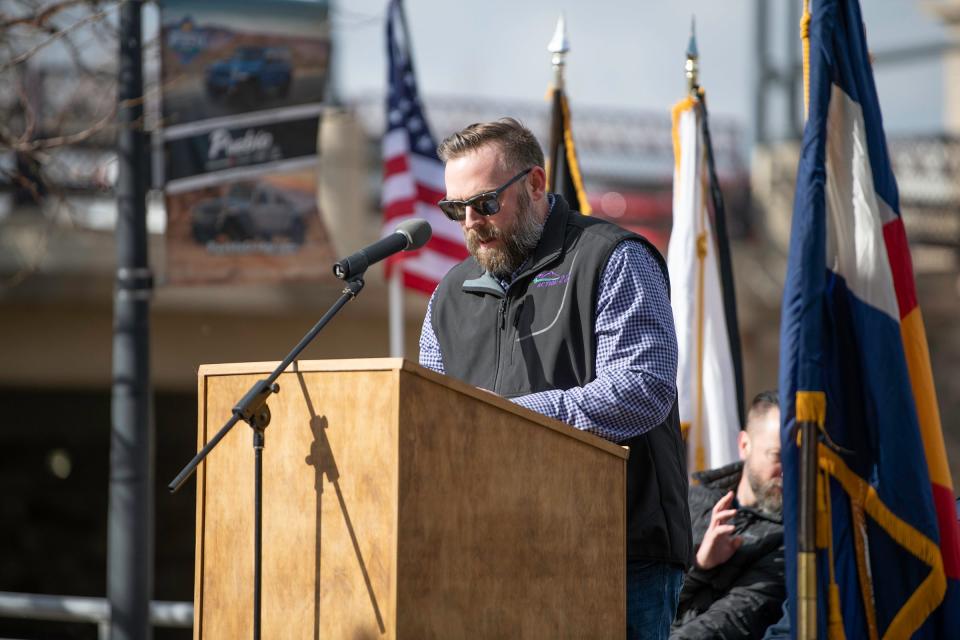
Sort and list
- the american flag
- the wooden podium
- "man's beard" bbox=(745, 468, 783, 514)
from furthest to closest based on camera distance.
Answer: the american flag, "man's beard" bbox=(745, 468, 783, 514), the wooden podium

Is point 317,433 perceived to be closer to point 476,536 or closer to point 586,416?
point 476,536

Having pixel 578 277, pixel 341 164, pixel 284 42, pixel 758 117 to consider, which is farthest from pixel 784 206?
pixel 578 277

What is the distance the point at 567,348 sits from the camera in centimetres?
354

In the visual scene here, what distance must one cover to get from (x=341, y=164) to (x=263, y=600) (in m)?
12.5

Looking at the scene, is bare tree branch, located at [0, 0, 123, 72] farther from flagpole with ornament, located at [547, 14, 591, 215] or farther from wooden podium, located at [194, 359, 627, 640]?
wooden podium, located at [194, 359, 627, 640]

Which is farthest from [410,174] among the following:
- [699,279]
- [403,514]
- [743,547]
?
[403,514]

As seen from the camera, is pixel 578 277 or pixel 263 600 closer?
pixel 263 600

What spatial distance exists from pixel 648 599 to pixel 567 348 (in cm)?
72

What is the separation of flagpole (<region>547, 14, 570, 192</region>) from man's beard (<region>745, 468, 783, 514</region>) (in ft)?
7.47

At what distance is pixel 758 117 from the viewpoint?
59.4ft

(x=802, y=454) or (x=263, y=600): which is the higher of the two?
(x=802, y=454)

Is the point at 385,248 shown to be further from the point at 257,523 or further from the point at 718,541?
the point at 718,541

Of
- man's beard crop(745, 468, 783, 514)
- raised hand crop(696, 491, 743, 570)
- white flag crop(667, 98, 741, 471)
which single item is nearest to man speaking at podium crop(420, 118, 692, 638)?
raised hand crop(696, 491, 743, 570)

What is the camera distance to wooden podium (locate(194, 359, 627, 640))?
2824 mm
